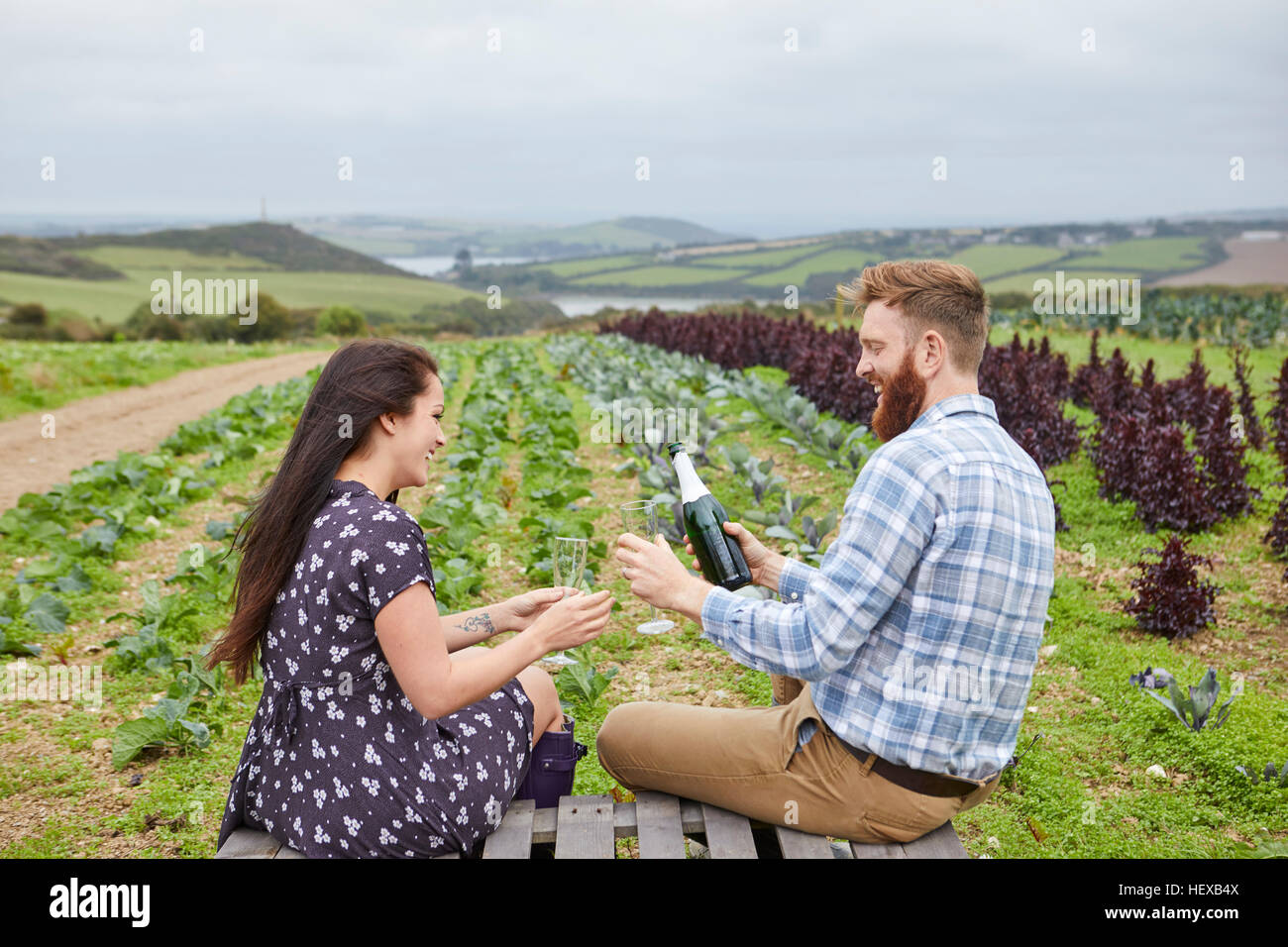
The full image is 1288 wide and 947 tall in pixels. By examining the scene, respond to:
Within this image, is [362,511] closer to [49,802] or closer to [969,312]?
[969,312]

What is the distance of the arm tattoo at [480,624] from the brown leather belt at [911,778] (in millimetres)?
1331

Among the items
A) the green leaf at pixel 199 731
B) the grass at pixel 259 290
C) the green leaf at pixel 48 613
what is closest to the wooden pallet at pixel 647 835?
the green leaf at pixel 199 731

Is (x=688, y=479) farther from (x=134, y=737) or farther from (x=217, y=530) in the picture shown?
(x=217, y=530)

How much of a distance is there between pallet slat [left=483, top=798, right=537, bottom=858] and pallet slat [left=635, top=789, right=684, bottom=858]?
0.33 m

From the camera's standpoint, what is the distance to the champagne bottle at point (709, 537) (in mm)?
2764

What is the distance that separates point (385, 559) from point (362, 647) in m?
0.29

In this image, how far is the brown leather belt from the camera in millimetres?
2447

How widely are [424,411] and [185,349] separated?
103 feet

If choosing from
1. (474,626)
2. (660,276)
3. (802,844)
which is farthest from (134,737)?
(660,276)

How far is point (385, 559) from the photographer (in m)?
2.39

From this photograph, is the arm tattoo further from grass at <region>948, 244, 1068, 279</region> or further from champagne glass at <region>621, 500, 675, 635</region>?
grass at <region>948, 244, 1068, 279</region>

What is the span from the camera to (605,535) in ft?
24.6

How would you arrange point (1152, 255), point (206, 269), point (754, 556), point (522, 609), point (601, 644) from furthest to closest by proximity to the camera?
point (206, 269) < point (1152, 255) < point (601, 644) < point (522, 609) < point (754, 556)

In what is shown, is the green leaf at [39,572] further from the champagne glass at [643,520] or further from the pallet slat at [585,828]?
the champagne glass at [643,520]
